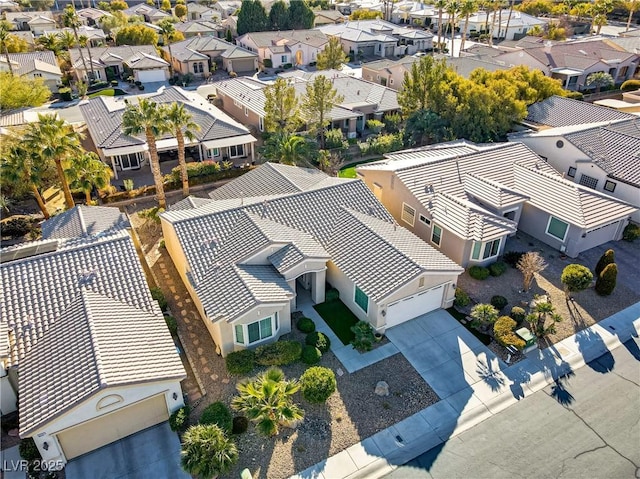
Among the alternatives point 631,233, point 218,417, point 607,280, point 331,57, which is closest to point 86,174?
point 218,417

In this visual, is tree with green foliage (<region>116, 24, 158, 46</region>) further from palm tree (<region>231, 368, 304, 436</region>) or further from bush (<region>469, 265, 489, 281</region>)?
palm tree (<region>231, 368, 304, 436</region>)

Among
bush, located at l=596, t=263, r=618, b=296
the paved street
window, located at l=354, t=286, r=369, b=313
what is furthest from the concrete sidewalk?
window, located at l=354, t=286, r=369, b=313

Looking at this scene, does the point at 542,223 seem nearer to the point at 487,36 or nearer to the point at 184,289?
the point at 184,289

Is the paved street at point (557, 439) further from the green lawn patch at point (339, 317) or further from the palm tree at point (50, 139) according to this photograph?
the palm tree at point (50, 139)

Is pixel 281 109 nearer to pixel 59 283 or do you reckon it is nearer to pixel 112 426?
pixel 59 283

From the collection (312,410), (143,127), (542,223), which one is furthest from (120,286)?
(542,223)
